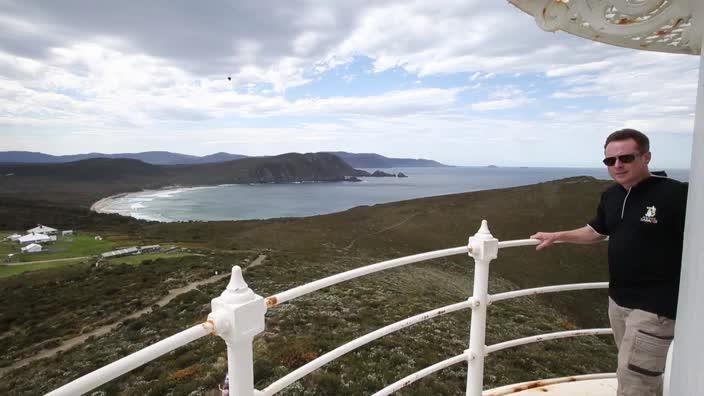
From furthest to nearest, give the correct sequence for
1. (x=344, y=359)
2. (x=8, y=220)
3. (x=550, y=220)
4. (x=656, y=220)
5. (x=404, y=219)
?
1. (x=8, y=220)
2. (x=404, y=219)
3. (x=550, y=220)
4. (x=344, y=359)
5. (x=656, y=220)

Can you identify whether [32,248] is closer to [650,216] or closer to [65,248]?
[65,248]

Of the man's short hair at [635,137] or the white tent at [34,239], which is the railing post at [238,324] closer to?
the man's short hair at [635,137]

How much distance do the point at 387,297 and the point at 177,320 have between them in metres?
9.09

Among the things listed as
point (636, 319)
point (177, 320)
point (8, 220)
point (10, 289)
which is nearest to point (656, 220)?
point (636, 319)

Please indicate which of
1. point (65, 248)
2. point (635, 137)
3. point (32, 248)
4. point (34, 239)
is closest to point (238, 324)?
point (635, 137)

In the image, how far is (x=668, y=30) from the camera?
1717mm

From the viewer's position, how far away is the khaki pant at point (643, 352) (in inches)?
79.5

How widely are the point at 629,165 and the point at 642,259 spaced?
0.58m

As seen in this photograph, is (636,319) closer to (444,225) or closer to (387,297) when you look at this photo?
(387,297)

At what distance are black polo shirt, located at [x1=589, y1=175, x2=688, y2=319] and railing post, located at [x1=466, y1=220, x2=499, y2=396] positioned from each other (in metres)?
0.74

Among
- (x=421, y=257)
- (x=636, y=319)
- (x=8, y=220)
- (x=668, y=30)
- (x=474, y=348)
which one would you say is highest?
(x=668, y=30)

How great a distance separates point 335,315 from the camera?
507 inches

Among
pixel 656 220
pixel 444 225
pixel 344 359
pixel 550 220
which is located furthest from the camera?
pixel 444 225

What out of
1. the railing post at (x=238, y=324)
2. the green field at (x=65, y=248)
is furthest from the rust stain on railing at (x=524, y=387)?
the green field at (x=65, y=248)
